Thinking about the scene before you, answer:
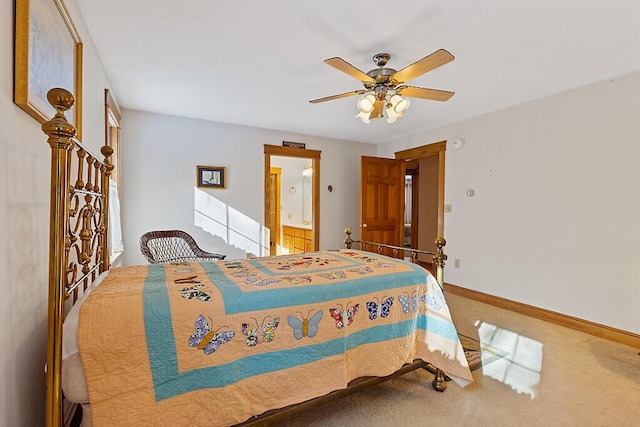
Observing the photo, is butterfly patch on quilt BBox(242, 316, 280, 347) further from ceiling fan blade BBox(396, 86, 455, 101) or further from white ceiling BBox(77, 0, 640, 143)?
ceiling fan blade BBox(396, 86, 455, 101)

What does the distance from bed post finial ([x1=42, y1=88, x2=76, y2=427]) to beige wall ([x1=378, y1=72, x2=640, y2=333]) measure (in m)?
3.98

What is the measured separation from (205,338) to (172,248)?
2487 mm

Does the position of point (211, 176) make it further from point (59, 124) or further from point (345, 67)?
point (59, 124)

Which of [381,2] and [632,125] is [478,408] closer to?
[381,2]

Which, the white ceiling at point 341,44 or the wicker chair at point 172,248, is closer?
the white ceiling at point 341,44

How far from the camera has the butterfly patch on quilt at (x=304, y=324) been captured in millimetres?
1474

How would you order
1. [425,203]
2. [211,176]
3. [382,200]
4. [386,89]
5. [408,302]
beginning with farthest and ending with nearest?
[425,203] → [382,200] → [211,176] → [386,89] → [408,302]

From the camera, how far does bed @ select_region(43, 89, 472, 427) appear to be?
1044mm

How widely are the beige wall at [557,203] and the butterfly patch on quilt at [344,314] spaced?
9.01 ft

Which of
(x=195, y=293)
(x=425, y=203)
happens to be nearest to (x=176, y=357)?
(x=195, y=293)

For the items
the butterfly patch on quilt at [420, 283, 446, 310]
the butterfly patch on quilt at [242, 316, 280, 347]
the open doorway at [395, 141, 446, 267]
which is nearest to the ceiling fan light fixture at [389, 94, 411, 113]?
the butterfly patch on quilt at [420, 283, 446, 310]

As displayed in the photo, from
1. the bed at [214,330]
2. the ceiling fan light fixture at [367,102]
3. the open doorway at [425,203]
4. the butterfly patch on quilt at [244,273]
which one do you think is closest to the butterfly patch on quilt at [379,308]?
the bed at [214,330]

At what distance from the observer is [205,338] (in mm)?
1261

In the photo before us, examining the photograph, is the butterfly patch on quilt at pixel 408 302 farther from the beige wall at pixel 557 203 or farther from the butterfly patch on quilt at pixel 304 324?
the beige wall at pixel 557 203
